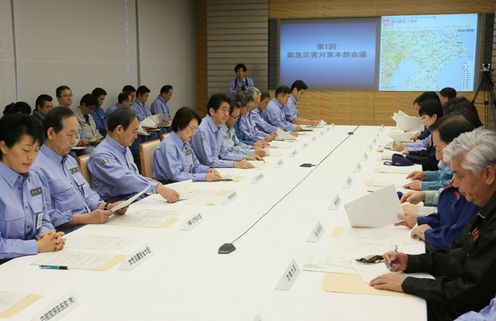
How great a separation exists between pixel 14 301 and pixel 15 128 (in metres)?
0.87

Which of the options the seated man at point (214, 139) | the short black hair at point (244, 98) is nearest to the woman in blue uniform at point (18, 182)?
the seated man at point (214, 139)

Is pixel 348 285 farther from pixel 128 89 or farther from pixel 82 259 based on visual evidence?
pixel 128 89

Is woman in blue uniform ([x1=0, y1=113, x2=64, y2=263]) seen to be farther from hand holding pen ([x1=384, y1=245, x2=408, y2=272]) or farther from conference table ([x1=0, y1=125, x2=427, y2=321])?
hand holding pen ([x1=384, y1=245, x2=408, y2=272])

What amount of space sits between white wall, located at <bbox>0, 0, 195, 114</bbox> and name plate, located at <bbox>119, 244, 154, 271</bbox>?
4707 millimetres

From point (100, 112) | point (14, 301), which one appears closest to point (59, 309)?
point (14, 301)

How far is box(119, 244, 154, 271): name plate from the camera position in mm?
2064

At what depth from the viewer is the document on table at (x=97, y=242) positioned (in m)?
2.31

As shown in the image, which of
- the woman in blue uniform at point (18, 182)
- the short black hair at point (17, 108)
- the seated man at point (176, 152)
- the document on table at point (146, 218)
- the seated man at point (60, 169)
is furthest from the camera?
the short black hair at point (17, 108)

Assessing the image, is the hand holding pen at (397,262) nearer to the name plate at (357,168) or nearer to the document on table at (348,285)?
the document on table at (348,285)

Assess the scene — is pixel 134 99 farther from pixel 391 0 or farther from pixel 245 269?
pixel 245 269

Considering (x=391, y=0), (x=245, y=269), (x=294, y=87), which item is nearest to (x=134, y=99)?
(x=294, y=87)

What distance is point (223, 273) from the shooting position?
2031 mm

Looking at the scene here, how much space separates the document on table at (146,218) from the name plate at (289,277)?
876 millimetres

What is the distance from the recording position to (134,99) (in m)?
8.64
